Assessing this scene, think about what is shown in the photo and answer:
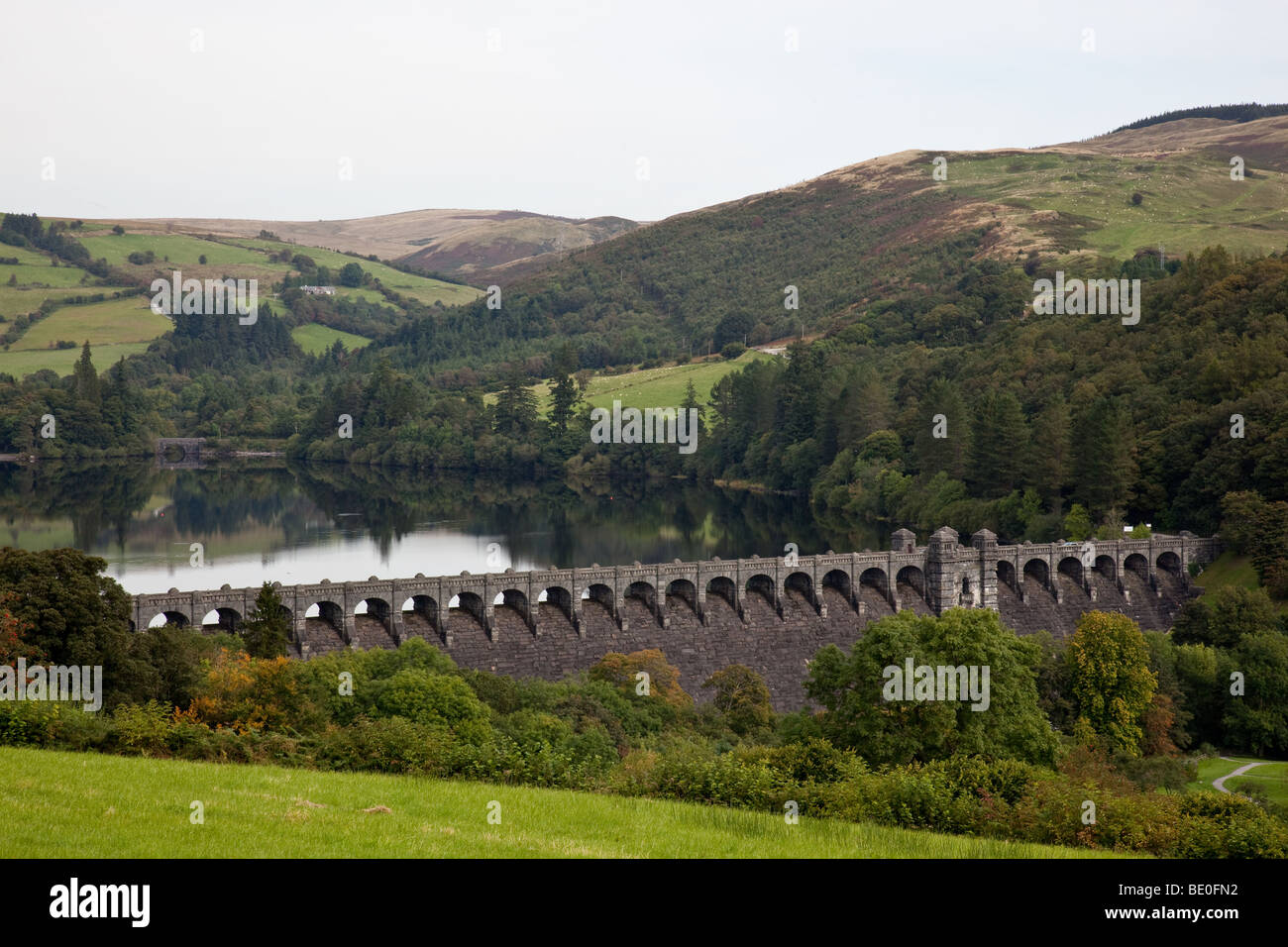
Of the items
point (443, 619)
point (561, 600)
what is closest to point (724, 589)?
point (561, 600)

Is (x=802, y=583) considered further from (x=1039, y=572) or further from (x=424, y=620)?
(x=424, y=620)

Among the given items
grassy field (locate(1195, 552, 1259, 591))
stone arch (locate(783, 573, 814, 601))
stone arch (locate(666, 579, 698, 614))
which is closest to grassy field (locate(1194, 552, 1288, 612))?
grassy field (locate(1195, 552, 1259, 591))

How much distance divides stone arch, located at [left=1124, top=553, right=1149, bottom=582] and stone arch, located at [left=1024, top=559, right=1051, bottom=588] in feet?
23.1

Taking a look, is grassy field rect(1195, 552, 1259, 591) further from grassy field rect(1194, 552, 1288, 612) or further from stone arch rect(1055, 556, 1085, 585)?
stone arch rect(1055, 556, 1085, 585)

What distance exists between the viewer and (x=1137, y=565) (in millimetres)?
98875

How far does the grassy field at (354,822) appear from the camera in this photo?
1981 cm

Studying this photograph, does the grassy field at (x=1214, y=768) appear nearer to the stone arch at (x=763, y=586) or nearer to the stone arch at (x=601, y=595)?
the stone arch at (x=763, y=586)

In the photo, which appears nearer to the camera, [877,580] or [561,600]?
[561,600]

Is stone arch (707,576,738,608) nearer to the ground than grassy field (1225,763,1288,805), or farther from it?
farther from it

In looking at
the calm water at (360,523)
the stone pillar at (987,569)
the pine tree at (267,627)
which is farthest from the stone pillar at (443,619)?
the stone pillar at (987,569)

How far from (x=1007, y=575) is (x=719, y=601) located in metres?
23.8

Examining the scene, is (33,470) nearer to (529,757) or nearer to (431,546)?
(431,546)

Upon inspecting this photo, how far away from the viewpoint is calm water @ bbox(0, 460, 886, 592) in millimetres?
108938
